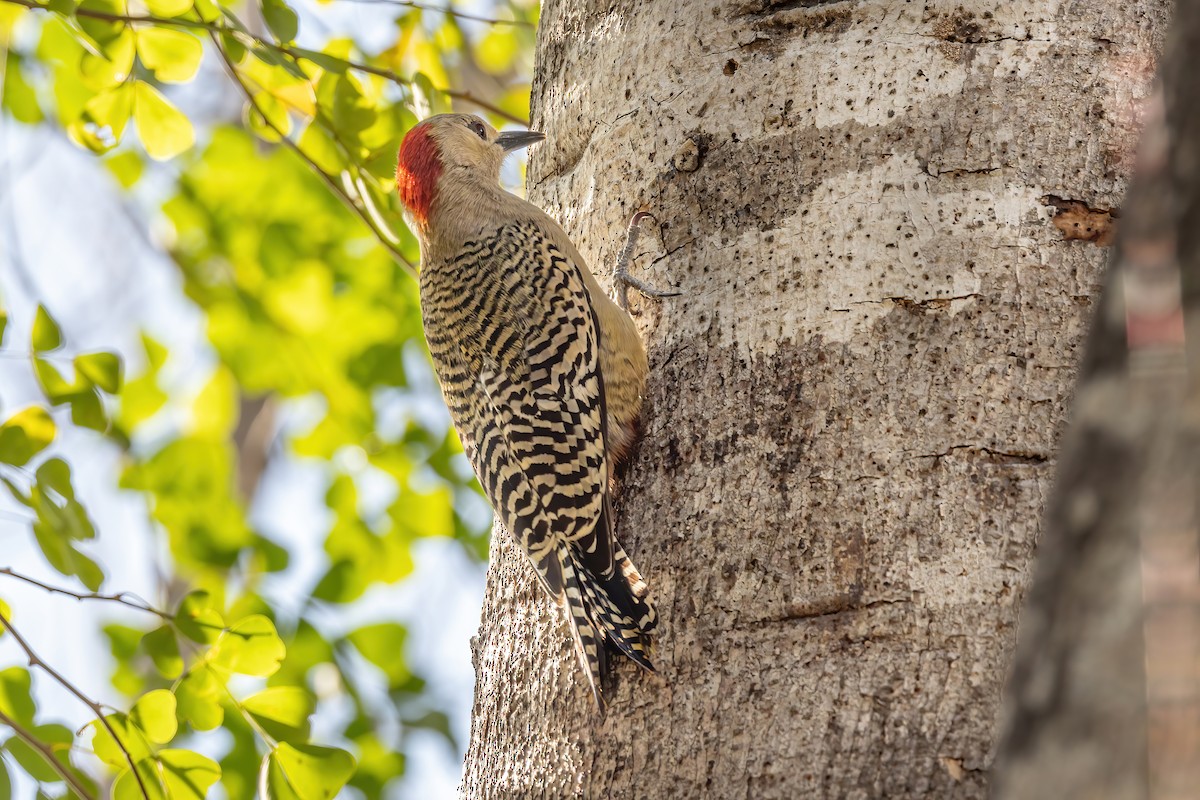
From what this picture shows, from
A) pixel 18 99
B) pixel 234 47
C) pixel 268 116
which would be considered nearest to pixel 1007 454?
pixel 234 47

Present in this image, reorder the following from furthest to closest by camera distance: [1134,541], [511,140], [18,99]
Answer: [18,99] → [511,140] → [1134,541]

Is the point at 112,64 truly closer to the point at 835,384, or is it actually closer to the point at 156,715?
the point at 156,715

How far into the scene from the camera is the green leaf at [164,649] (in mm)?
2740

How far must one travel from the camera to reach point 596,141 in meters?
2.67

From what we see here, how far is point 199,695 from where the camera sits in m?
2.58

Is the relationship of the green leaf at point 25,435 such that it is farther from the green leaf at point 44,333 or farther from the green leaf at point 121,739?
the green leaf at point 121,739

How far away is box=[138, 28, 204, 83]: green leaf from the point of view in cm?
316

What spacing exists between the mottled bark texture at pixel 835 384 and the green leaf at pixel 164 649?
0.75 metres

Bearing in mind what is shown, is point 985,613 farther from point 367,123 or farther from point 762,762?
point 367,123

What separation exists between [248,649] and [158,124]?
4.63 feet

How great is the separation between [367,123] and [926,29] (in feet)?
5.04

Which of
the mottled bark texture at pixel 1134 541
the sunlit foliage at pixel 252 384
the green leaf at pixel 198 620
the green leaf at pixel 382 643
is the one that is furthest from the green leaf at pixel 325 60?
the mottled bark texture at pixel 1134 541

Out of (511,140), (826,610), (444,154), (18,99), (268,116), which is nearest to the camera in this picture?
(826,610)

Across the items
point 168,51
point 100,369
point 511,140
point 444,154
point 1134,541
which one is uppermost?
point 511,140
